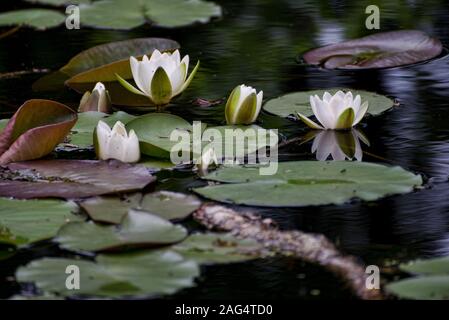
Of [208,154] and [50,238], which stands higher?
[208,154]

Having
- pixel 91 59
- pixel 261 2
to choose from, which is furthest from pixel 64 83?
pixel 261 2

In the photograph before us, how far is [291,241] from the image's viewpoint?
174cm

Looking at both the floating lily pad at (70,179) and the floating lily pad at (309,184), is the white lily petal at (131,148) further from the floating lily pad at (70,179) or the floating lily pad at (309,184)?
the floating lily pad at (309,184)

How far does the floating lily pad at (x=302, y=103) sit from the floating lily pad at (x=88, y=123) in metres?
0.38

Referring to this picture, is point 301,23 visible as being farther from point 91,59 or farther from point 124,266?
point 124,266

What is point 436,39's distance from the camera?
3.05 m

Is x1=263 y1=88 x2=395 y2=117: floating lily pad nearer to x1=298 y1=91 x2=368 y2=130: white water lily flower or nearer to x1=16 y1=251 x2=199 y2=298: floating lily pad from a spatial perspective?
x1=298 y1=91 x2=368 y2=130: white water lily flower

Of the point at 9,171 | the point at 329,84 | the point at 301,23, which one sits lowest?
the point at 9,171

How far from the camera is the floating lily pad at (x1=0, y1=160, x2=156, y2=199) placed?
1965mm

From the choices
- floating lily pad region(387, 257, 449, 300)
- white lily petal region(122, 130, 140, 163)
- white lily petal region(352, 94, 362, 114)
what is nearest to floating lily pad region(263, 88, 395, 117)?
white lily petal region(352, 94, 362, 114)

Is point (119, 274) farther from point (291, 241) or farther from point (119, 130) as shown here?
point (119, 130)

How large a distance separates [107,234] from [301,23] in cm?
192

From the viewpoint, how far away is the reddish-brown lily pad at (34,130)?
215cm

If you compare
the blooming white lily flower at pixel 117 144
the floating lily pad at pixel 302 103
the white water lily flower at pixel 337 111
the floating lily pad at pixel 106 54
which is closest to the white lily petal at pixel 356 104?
the white water lily flower at pixel 337 111
